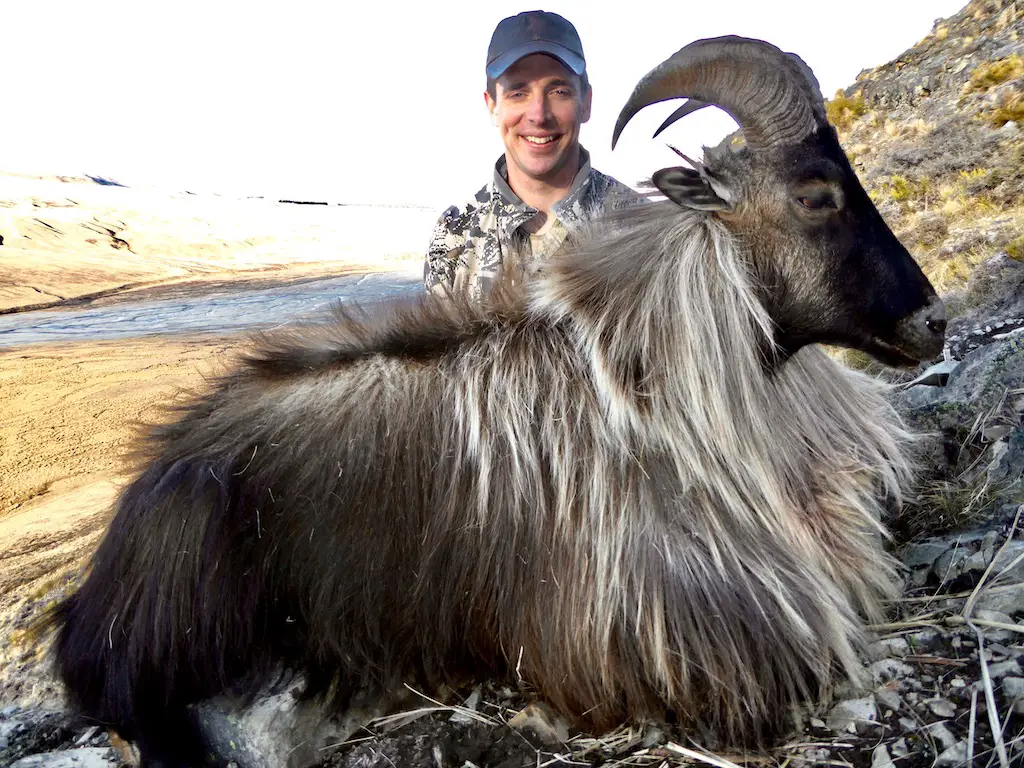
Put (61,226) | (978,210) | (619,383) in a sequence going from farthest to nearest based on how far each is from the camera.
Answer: (61,226)
(978,210)
(619,383)

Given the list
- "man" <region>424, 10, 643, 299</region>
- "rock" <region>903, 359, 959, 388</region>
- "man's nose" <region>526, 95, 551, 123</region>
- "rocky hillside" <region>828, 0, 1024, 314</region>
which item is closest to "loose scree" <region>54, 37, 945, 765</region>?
"man" <region>424, 10, 643, 299</region>

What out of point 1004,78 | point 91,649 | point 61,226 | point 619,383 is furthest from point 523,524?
point 61,226

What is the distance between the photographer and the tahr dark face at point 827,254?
2.28 metres

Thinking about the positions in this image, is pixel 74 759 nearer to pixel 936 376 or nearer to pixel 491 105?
pixel 491 105

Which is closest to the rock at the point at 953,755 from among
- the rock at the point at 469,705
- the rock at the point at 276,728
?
the rock at the point at 469,705

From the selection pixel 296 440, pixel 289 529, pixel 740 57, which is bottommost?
pixel 289 529

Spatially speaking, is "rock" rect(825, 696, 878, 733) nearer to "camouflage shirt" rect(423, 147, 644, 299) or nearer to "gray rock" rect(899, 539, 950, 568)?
"gray rock" rect(899, 539, 950, 568)

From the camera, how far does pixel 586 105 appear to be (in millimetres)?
4453

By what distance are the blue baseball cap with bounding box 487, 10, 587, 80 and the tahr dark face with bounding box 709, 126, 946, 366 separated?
1906mm

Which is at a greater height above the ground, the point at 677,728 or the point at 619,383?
the point at 619,383

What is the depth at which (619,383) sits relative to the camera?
7.70ft

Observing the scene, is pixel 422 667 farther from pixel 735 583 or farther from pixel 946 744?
pixel 946 744

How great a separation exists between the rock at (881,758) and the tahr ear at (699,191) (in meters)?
1.69

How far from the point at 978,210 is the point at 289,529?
637 cm
